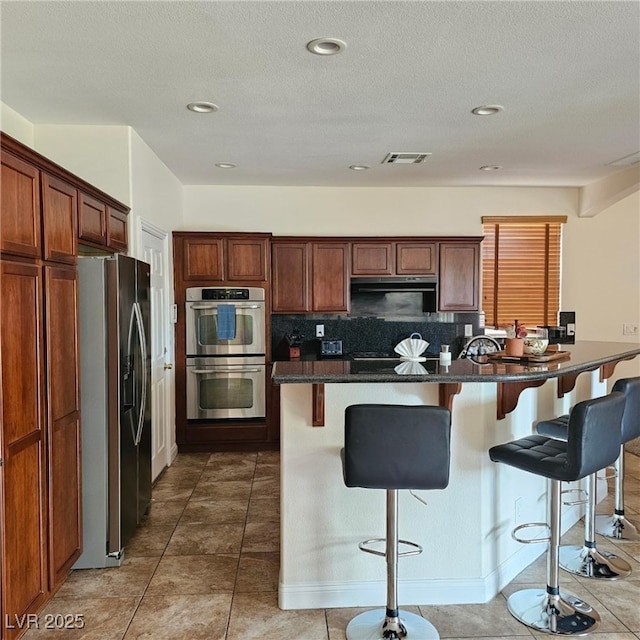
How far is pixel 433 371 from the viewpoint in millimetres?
2355

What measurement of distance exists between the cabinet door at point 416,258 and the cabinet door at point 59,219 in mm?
3313

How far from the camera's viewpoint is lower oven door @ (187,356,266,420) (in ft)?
16.2

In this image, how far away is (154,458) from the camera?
13.6ft

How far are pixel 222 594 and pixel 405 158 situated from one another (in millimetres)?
3470

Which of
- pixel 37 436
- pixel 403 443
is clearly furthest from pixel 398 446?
pixel 37 436

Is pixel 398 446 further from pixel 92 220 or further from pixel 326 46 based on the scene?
pixel 92 220

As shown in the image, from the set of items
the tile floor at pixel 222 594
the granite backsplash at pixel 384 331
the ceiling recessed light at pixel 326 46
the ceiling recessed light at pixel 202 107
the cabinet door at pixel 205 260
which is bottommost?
the tile floor at pixel 222 594

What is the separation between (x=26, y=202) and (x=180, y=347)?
2836 mm

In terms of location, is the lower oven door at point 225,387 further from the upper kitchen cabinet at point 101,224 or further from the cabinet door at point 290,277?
the upper kitchen cabinet at point 101,224

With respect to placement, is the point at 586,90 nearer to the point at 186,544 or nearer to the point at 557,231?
the point at 557,231

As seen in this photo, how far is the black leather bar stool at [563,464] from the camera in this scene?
2.14m

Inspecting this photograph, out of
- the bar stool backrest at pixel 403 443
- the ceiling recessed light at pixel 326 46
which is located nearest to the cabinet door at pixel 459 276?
the ceiling recessed light at pixel 326 46

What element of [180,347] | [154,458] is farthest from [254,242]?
[154,458]

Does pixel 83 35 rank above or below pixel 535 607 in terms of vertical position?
above
